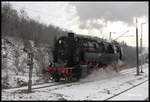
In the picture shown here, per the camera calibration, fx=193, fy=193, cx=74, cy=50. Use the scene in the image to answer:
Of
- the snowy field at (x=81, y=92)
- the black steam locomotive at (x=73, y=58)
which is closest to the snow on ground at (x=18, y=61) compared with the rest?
the black steam locomotive at (x=73, y=58)

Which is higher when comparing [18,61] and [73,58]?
[73,58]

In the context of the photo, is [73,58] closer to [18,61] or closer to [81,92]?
[81,92]

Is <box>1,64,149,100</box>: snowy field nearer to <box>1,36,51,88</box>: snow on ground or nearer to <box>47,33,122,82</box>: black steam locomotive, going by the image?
<box>47,33,122,82</box>: black steam locomotive

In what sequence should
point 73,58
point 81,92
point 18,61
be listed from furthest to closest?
point 18,61 < point 73,58 < point 81,92

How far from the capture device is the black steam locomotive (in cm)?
1395

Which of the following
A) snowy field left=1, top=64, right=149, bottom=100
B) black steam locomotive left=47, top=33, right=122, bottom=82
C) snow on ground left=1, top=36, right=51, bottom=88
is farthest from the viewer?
snow on ground left=1, top=36, right=51, bottom=88

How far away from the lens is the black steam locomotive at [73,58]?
14.0m

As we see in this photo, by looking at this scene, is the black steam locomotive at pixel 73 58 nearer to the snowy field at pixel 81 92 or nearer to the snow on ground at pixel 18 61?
the snowy field at pixel 81 92

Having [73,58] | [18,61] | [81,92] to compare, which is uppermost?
[73,58]

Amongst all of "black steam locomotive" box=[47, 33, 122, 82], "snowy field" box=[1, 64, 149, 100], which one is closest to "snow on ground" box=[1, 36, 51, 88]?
"black steam locomotive" box=[47, 33, 122, 82]

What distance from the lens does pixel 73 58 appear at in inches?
575

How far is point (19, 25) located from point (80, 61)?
978 cm

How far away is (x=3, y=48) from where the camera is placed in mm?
18594

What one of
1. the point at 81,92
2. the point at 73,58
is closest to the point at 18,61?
the point at 73,58
